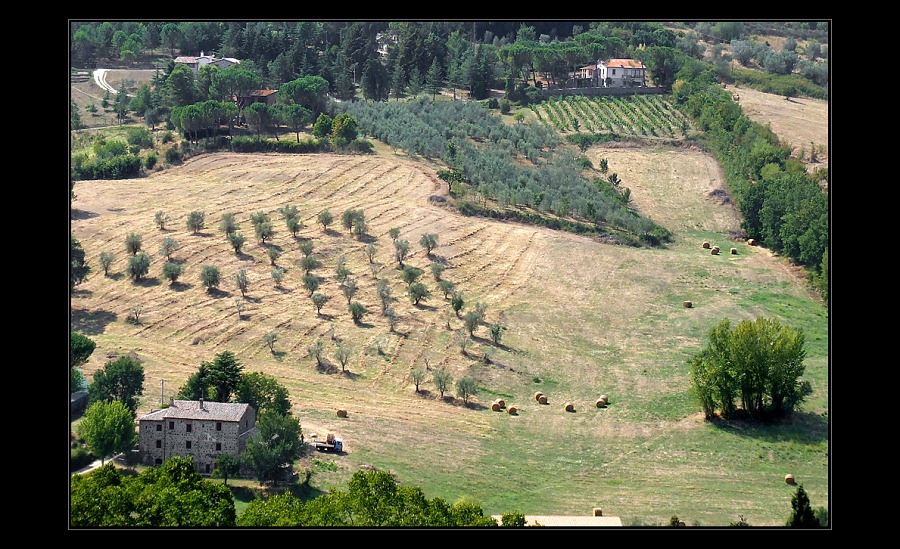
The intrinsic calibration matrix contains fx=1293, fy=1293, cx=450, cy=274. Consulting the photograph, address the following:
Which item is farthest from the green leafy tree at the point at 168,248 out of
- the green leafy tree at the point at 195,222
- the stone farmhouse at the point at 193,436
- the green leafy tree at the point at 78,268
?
the stone farmhouse at the point at 193,436

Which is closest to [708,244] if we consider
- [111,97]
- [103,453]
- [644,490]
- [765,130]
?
[765,130]

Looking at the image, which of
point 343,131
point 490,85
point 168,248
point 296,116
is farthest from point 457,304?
point 490,85

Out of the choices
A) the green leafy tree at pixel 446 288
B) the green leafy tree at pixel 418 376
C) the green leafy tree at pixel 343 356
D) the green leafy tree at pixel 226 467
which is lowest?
the green leafy tree at pixel 226 467

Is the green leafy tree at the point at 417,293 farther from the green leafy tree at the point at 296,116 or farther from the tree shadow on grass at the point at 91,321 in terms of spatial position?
the green leafy tree at the point at 296,116

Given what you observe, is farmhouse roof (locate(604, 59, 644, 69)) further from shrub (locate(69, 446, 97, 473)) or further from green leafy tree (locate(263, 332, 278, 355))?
shrub (locate(69, 446, 97, 473))

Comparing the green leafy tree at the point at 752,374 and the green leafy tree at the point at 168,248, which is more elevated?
the green leafy tree at the point at 168,248

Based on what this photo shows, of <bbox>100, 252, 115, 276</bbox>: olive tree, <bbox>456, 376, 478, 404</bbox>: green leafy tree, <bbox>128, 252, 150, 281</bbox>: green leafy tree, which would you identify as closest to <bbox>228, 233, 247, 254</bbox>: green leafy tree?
<bbox>128, 252, 150, 281</bbox>: green leafy tree

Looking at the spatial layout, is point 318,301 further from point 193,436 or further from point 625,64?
point 625,64
